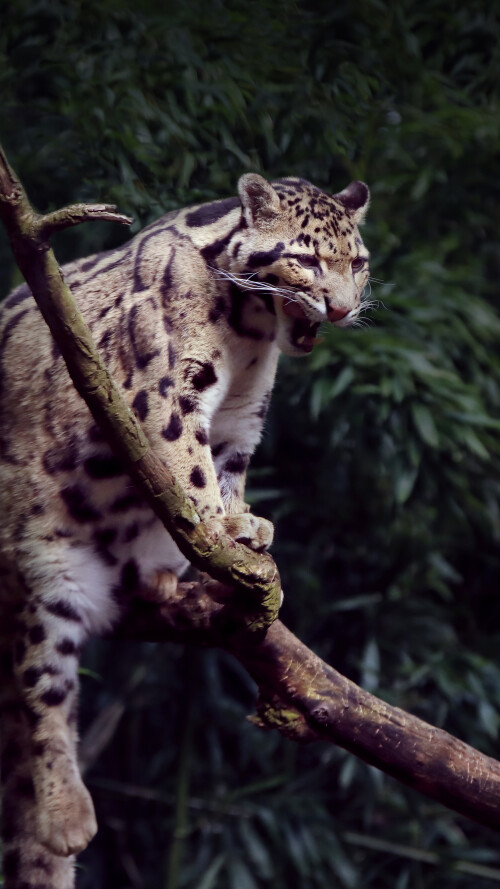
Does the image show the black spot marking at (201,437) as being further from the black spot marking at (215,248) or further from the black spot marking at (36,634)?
the black spot marking at (36,634)

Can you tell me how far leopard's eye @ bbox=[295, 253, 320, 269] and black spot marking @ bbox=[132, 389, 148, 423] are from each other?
0.35m

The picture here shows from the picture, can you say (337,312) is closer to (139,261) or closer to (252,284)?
(252,284)

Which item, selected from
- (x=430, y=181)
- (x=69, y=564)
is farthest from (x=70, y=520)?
(x=430, y=181)

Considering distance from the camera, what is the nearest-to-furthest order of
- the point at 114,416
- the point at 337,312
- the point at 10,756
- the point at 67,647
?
the point at 114,416, the point at 337,312, the point at 67,647, the point at 10,756

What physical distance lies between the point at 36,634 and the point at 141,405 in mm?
457

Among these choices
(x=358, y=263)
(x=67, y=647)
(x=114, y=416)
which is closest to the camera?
(x=114, y=416)

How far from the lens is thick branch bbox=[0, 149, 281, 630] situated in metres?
1.34

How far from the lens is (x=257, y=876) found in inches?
134

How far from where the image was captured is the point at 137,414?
1816 millimetres

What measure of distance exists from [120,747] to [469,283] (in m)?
1.99

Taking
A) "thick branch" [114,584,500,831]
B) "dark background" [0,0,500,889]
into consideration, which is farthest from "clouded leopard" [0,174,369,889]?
"dark background" [0,0,500,889]

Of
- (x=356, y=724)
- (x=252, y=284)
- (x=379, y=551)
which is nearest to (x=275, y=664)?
(x=356, y=724)

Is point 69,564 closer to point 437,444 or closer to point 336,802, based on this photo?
point 437,444

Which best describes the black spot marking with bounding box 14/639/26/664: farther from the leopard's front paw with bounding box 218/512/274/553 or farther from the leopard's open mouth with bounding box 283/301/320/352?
the leopard's open mouth with bounding box 283/301/320/352
